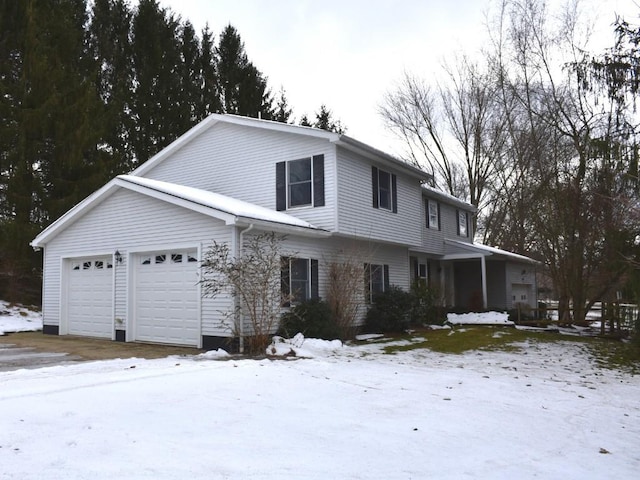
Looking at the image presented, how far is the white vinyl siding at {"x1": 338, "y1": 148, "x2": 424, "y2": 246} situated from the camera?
14.2 metres

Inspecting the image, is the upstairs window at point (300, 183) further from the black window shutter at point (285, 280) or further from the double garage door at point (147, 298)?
the double garage door at point (147, 298)

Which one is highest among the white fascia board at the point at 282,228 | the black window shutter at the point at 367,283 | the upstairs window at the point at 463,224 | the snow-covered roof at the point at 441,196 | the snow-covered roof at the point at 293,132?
the snow-covered roof at the point at 293,132

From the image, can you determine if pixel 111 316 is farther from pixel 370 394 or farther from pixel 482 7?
pixel 482 7

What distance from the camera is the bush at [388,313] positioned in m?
15.5

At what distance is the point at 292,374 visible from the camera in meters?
8.39

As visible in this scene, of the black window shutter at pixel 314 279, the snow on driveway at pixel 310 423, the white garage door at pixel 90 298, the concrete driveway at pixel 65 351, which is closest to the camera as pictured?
the snow on driveway at pixel 310 423

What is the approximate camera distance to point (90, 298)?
1441cm

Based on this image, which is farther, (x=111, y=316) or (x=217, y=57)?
(x=217, y=57)

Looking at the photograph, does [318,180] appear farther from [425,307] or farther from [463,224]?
[463,224]

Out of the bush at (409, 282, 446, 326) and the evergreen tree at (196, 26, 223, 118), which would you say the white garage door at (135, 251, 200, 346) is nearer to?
the bush at (409, 282, 446, 326)

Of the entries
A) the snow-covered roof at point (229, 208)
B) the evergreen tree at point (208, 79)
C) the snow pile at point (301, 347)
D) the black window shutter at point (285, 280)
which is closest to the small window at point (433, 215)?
the snow-covered roof at point (229, 208)

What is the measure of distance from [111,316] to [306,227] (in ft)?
18.4

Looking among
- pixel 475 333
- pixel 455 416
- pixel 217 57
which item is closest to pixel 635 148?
pixel 475 333

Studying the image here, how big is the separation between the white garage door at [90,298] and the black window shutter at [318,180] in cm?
578
